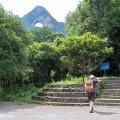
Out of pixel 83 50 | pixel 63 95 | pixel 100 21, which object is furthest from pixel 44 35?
pixel 63 95

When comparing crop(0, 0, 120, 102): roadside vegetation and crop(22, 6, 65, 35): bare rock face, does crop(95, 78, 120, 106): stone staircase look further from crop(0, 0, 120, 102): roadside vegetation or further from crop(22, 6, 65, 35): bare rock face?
crop(22, 6, 65, 35): bare rock face

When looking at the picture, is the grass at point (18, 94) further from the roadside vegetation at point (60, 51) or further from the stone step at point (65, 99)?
the stone step at point (65, 99)

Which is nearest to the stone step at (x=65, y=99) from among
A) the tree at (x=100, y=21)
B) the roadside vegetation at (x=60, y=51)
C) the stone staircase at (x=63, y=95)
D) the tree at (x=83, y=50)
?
the stone staircase at (x=63, y=95)

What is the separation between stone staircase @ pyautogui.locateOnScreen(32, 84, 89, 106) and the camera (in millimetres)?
16719

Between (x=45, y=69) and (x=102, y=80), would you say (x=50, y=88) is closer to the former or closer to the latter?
(x=102, y=80)

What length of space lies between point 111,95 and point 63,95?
2.74m

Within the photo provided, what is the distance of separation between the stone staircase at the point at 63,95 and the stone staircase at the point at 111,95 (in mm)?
833

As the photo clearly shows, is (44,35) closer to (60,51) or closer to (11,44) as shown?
(60,51)

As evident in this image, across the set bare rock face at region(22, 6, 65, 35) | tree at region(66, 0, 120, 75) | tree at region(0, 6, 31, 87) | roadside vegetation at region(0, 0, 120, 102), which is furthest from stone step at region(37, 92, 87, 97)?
bare rock face at region(22, 6, 65, 35)

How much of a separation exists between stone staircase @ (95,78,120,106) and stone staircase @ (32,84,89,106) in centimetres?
83

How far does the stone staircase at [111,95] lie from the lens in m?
15.8

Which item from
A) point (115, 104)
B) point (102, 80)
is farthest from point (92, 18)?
point (115, 104)

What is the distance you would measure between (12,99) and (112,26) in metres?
11.1

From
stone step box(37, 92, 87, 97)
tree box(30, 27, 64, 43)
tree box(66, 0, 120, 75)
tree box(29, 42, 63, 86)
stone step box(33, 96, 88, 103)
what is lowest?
stone step box(33, 96, 88, 103)
